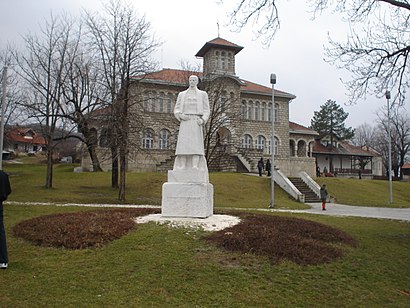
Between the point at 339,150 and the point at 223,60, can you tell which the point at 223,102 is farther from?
the point at 339,150

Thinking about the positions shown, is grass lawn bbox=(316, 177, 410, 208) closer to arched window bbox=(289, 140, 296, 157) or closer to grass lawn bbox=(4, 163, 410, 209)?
grass lawn bbox=(4, 163, 410, 209)

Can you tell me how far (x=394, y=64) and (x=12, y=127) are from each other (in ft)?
105

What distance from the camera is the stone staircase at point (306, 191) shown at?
26342mm

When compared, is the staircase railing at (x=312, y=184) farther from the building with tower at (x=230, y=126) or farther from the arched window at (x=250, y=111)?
the arched window at (x=250, y=111)

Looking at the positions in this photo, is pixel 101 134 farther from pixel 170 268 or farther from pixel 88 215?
pixel 170 268

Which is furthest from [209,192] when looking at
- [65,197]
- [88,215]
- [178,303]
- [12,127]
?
[12,127]

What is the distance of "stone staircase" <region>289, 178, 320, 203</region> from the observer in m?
26.3

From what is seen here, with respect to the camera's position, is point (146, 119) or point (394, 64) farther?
point (146, 119)

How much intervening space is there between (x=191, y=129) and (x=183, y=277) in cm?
520

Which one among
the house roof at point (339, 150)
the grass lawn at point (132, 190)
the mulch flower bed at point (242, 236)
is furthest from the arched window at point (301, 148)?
the mulch flower bed at point (242, 236)

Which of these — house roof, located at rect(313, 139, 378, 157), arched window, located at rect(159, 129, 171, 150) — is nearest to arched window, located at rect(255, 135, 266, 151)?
house roof, located at rect(313, 139, 378, 157)

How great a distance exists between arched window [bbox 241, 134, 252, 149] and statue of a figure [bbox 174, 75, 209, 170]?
112 feet

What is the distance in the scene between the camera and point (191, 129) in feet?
35.1

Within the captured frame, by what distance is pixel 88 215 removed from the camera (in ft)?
34.9
